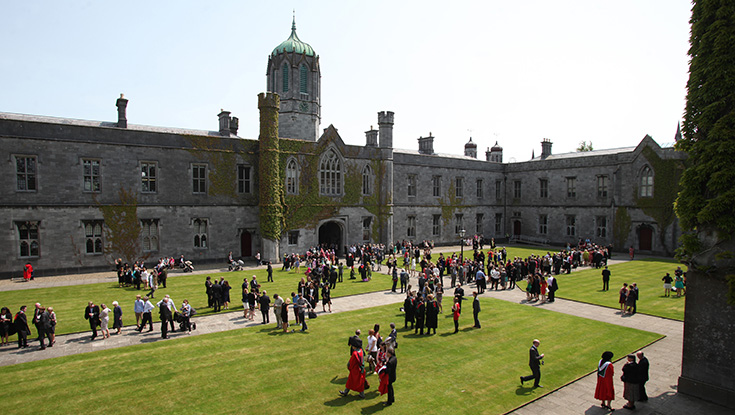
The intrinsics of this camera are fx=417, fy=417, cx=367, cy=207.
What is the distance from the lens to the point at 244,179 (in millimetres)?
34500

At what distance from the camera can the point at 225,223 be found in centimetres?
3347

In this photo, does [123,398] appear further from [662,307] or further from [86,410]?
[662,307]

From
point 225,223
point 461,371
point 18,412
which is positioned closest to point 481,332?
point 461,371

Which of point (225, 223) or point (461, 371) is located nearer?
point (461, 371)

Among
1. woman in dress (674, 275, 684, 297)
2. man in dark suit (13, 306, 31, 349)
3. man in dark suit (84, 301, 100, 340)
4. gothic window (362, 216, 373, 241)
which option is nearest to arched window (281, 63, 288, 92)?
gothic window (362, 216, 373, 241)

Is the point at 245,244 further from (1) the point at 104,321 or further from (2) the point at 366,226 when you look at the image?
(1) the point at 104,321

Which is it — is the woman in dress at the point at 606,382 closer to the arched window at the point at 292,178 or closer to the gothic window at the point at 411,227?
the arched window at the point at 292,178

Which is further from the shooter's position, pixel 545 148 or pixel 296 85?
pixel 545 148

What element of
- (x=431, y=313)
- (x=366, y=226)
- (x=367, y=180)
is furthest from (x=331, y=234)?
(x=431, y=313)

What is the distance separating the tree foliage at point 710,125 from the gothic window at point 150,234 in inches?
1226

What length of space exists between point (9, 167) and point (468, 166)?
40.9 metres

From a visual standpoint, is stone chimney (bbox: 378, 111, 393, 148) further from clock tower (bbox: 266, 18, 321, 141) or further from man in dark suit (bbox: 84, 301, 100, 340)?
man in dark suit (bbox: 84, 301, 100, 340)

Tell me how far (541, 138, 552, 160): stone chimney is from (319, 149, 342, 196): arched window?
87.5 feet

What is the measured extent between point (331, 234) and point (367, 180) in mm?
6193
